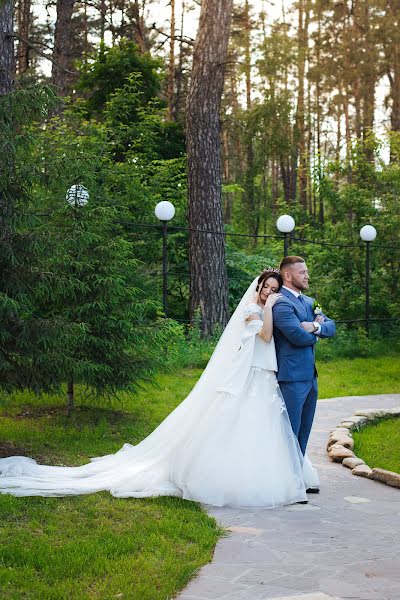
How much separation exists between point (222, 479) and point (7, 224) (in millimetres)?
2811

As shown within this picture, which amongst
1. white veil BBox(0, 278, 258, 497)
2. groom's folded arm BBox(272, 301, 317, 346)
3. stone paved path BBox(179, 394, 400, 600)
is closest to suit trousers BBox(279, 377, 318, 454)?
groom's folded arm BBox(272, 301, 317, 346)

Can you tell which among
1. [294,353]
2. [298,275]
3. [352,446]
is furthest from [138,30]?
[294,353]

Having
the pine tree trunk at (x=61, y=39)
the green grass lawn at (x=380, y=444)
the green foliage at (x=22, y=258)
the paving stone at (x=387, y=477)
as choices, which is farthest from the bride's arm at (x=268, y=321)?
the pine tree trunk at (x=61, y=39)

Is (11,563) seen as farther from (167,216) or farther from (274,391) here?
(167,216)

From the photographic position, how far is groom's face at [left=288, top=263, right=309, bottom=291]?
245 inches

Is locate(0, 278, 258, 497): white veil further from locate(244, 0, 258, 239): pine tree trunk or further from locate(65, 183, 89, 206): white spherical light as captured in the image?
locate(244, 0, 258, 239): pine tree trunk

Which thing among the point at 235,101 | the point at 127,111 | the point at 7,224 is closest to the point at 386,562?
the point at 7,224

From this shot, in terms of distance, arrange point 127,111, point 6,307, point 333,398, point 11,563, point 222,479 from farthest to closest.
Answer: point 127,111, point 333,398, point 6,307, point 222,479, point 11,563

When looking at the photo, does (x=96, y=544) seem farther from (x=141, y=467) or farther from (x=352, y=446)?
(x=352, y=446)

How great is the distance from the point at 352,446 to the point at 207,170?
7667mm

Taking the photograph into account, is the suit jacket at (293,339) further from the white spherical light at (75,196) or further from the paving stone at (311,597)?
the white spherical light at (75,196)

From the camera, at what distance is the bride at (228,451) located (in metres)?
5.86

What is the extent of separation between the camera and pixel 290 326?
602 centimetres

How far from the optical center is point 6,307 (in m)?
6.33
